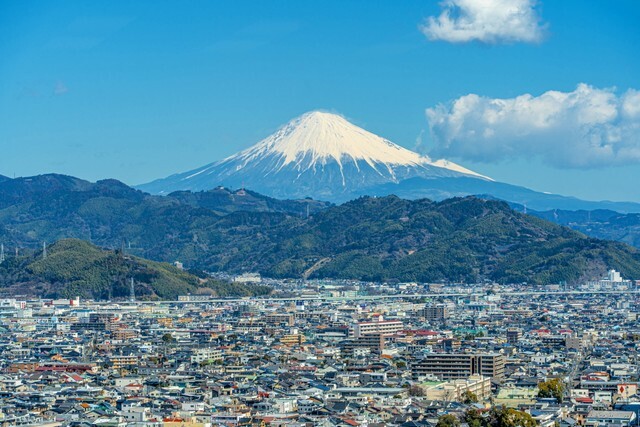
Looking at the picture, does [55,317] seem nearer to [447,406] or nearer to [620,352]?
[620,352]

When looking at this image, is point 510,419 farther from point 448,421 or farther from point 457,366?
point 457,366

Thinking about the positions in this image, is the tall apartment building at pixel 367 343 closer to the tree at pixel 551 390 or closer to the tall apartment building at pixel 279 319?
the tall apartment building at pixel 279 319

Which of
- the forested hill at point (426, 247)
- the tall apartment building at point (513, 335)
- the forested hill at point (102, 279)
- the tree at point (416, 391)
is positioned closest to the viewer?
the tree at point (416, 391)

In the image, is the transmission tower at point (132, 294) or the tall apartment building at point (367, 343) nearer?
the tall apartment building at point (367, 343)

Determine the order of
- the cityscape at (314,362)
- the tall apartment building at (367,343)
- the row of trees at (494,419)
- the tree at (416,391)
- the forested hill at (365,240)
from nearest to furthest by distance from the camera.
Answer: the row of trees at (494,419) → the cityscape at (314,362) → the tree at (416,391) → the tall apartment building at (367,343) → the forested hill at (365,240)

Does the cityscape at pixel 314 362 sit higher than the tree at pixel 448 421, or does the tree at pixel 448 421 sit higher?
the cityscape at pixel 314 362

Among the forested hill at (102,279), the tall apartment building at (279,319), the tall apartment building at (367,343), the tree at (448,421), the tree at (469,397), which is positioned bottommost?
the tree at (448,421)

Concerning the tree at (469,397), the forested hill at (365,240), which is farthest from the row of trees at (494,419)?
the forested hill at (365,240)

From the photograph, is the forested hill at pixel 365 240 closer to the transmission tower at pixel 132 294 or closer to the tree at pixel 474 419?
the transmission tower at pixel 132 294

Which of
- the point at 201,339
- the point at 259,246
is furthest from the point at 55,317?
the point at 259,246
